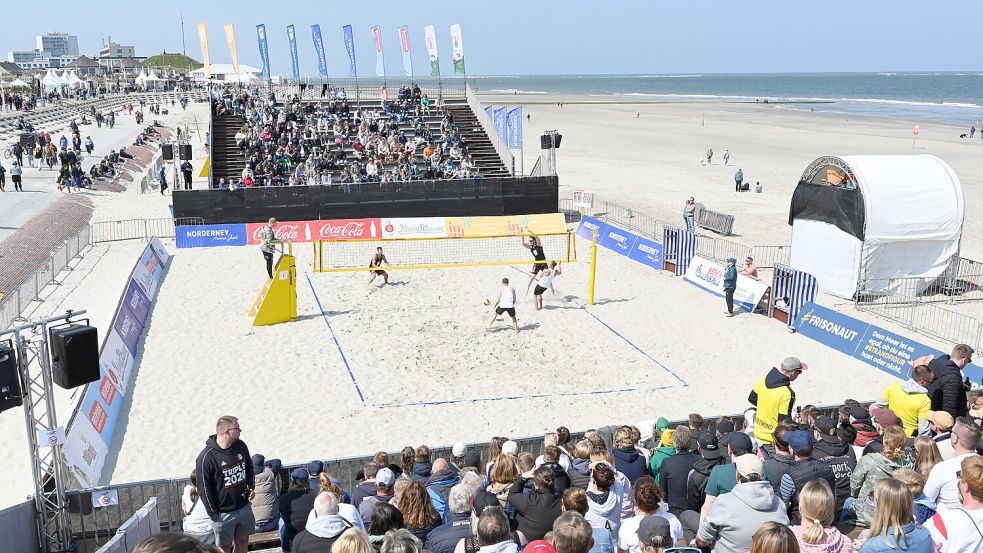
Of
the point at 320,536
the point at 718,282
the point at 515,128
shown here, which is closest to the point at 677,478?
the point at 320,536

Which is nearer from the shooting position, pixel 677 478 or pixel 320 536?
pixel 320 536

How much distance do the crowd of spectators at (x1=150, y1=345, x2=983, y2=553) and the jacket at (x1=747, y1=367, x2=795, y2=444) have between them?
3 cm

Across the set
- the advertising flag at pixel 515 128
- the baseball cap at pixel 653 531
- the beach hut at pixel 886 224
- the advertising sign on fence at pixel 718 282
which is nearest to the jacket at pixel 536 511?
the baseball cap at pixel 653 531

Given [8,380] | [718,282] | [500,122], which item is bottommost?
[718,282]

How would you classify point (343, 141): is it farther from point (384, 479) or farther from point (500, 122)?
point (384, 479)

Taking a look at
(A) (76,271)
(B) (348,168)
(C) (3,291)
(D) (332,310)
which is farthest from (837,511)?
(B) (348,168)

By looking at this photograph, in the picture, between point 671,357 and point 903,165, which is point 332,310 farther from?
point 903,165

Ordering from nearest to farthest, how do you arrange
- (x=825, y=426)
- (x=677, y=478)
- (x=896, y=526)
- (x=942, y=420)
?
(x=896, y=526) < (x=677, y=478) < (x=825, y=426) < (x=942, y=420)

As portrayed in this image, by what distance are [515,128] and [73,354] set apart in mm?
23992

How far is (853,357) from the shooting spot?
14.5m

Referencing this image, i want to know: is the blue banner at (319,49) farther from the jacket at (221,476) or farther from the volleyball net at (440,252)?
the jacket at (221,476)

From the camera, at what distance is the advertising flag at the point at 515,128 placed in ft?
96.7

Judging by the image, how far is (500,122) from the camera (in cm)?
3161

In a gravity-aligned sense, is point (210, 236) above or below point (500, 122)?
below
